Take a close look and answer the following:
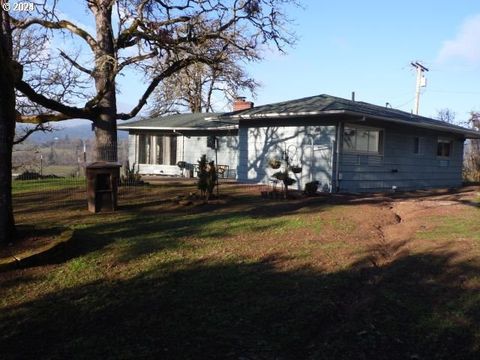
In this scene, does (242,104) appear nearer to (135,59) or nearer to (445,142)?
(135,59)

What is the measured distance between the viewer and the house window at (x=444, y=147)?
22984mm

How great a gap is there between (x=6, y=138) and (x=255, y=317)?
4468mm

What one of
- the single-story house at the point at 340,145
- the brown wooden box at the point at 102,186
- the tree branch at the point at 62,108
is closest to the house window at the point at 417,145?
the single-story house at the point at 340,145

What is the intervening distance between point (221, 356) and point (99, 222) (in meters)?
6.34

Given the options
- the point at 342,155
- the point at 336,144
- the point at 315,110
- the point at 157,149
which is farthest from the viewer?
the point at 157,149

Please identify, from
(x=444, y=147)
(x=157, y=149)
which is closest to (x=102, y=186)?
(x=157, y=149)

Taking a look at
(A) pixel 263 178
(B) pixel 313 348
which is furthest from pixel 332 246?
(A) pixel 263 178

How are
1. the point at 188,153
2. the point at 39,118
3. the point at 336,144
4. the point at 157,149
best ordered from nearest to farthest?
the point at 336,144 → the point at 39,118 → the point at 188,153 → the point at 157,149

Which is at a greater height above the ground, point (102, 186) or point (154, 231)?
point (102, 186)

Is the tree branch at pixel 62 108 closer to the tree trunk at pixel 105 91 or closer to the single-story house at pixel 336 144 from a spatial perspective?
the tree trunk at pixel 105 91

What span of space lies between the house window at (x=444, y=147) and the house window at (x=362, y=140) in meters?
5.95

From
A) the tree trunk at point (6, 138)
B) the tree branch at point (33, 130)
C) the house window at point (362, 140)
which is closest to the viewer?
the tree trunk at point (6, 138)

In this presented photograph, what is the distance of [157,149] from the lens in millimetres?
27000

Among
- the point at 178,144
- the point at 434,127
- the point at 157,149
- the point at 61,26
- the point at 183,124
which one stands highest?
the point at 61,26
